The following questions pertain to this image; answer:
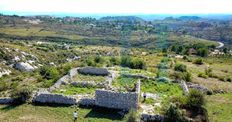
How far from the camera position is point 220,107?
31.2 meters

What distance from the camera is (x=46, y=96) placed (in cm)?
3009

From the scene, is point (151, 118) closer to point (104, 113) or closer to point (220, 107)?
point (104, 113)

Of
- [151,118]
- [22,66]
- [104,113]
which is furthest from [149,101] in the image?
[22,66]

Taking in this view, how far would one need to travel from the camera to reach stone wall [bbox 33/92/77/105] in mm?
29562

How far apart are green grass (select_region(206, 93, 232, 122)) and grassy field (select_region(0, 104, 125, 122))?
8500mm

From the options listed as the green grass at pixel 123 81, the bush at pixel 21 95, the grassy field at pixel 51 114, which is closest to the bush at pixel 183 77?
the green grass at pixel 123 81

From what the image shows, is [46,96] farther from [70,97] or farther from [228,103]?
[228,103]

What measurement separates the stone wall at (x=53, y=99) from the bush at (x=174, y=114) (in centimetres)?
874

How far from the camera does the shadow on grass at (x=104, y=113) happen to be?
88.9 feet

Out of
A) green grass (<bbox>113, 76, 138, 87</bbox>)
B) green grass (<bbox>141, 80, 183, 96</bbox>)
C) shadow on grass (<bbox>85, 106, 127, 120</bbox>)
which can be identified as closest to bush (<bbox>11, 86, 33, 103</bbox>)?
shadow on grass (<bbox>85, 106, 127, 120</bbox>)

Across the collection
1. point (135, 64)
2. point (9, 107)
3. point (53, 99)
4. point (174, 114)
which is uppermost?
point (174, 114)

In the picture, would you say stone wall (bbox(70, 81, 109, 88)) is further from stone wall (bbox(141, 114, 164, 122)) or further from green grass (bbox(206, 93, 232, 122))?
green grass (bbox(206, 93, 232, 122))

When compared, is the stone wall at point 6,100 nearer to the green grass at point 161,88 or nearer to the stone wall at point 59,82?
the stone wall at point 59,82

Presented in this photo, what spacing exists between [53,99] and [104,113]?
5.26 metres
